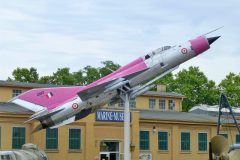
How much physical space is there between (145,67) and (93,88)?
3574 mm

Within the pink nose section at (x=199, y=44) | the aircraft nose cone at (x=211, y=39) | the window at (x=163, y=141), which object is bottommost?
the window at (x=163, y=141)

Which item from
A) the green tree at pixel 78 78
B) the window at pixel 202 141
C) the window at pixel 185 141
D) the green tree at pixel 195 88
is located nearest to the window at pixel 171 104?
the window at pixel 202 141

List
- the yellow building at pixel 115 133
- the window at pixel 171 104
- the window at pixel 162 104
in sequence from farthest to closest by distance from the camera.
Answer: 1. the window at pixel 171 104
2. the window at pixel 162 104
3. the yellow building at pixel 115 133

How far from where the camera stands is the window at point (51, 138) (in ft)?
151

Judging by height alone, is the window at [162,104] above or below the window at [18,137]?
above

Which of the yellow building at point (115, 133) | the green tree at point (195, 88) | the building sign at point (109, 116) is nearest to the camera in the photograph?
the yellow building at point (115, 133)

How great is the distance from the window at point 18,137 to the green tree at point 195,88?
4704 centimetres

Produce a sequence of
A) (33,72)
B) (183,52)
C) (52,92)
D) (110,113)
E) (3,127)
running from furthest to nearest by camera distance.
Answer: (33,72), (110,113), (3,127), (52,92), (183,52)

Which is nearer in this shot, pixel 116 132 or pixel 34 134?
pixel 34 134

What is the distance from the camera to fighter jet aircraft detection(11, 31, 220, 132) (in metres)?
35.6

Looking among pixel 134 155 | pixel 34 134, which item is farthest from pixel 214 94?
pixel 34 134

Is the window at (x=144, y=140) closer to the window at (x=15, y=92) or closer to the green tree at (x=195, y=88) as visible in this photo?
the window at (x=15, y=92)

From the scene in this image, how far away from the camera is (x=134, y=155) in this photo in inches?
1972

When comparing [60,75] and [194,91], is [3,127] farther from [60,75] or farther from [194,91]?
[194,91]
